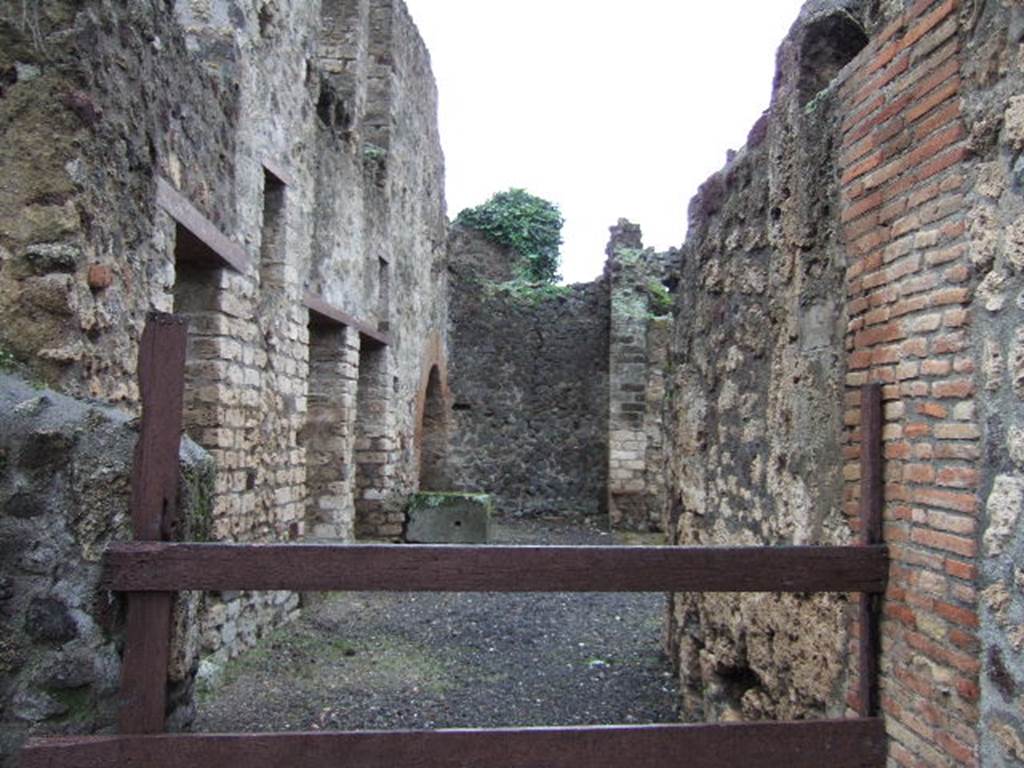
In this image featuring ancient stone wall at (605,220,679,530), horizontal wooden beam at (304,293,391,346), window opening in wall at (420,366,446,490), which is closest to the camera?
horizontal wooden beam at (304,293,391,346)

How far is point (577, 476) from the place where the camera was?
13.4m

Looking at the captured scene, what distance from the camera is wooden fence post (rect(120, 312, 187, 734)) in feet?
6.66

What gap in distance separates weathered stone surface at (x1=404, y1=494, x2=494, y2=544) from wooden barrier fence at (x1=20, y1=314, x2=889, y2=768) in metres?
7.45

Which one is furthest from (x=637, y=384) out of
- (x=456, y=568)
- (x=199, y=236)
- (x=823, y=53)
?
(x=456, y=568)

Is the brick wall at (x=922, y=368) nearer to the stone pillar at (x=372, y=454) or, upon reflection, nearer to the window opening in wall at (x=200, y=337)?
the window opening in wall at (x=200, y=337)

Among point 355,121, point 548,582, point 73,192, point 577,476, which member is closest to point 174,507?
point 548,582

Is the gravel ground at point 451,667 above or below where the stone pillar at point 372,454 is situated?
below

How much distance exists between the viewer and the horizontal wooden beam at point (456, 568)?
2043mm

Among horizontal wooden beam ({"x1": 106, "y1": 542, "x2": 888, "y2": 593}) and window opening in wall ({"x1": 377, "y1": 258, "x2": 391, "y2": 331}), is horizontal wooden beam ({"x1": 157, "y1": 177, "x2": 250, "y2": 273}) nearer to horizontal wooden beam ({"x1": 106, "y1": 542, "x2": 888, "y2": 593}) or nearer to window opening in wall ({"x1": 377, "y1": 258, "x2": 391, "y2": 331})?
horizontal wooden beam ({"x1": 106, "y1": 542, "x2": 888, "y2": 593})

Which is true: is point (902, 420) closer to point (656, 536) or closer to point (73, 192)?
point (73, 192)

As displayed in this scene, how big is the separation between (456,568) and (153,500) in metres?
0.71

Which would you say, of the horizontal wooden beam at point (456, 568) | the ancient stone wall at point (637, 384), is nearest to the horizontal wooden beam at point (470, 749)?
the horizontal wooden beam at point (456, 568)

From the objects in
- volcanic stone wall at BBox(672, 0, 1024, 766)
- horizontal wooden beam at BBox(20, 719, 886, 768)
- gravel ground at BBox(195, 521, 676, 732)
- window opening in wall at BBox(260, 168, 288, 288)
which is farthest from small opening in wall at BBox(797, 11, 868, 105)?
window opening in wall at BBox(260, 168, 288, 288)

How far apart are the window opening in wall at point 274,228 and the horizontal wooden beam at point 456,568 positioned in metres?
4.70
